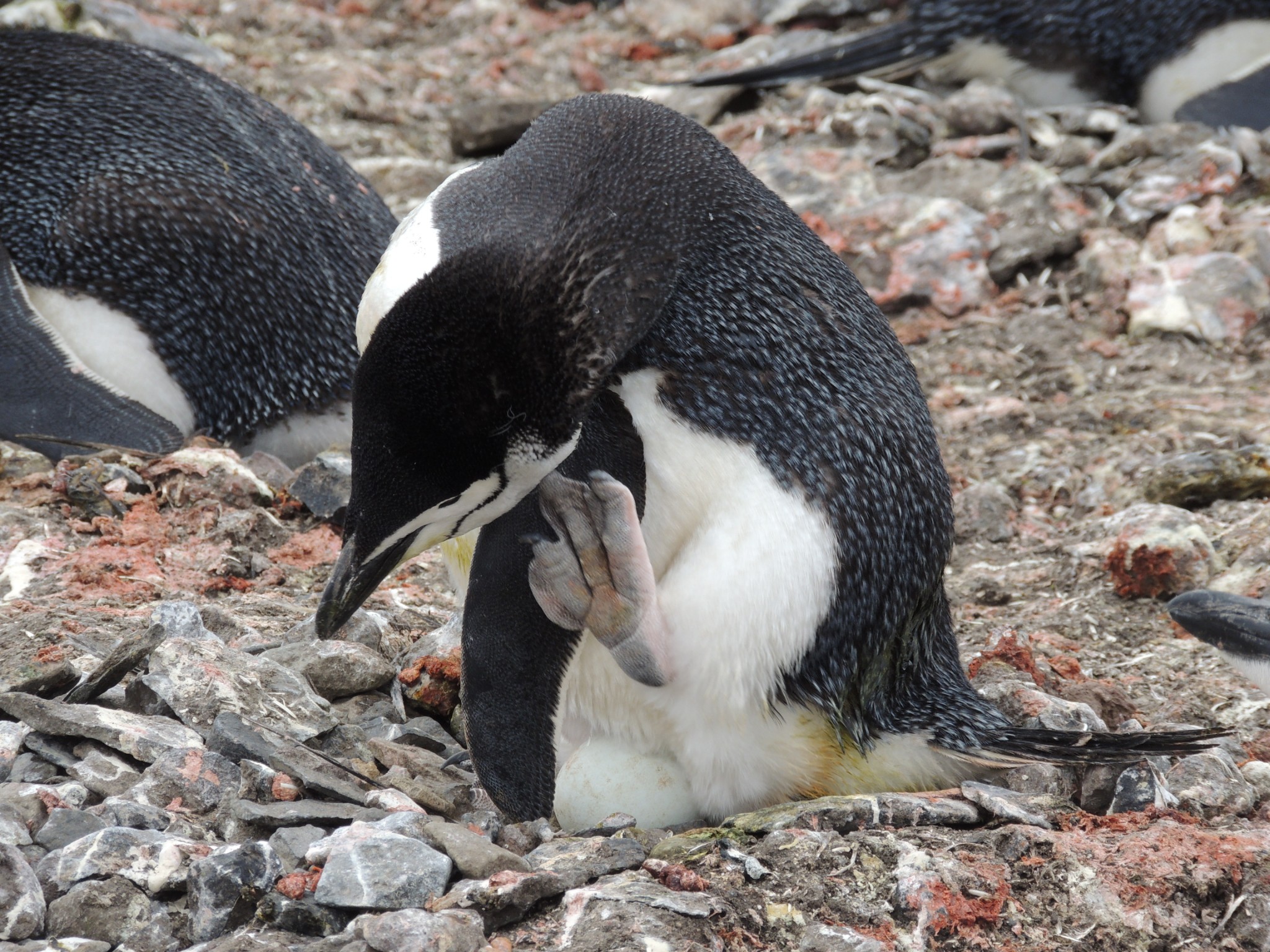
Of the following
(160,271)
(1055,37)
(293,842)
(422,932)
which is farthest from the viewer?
(1055,37)

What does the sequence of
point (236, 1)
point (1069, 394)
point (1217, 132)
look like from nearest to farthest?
1. point (1069, 394)
2. point (1217, 132)
3. point (236, 1)

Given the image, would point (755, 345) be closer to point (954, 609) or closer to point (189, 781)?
point (189, 781)

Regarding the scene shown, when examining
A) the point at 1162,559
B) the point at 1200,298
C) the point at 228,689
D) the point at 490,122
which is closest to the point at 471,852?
the point at 228,689

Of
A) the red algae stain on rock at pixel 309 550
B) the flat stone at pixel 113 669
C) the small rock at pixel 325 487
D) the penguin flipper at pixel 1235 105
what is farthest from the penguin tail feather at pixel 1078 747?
the penguin flipper at pixel 1235 105

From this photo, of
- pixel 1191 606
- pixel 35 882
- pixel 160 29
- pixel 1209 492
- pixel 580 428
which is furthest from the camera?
pixel 160 29

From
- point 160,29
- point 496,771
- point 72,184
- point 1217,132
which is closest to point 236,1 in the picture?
point 160,29

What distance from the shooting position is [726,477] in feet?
6.70

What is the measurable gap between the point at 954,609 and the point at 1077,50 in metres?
3.28

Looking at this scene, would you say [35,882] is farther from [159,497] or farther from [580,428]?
[159,497]

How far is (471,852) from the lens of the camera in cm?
173

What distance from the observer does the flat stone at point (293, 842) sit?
1.71 m

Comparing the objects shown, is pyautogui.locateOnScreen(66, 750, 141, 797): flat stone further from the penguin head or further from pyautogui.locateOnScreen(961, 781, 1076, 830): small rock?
pyautogui.locateOnScreen(961, 781, 1076, 830): small rock

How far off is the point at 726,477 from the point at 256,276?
187cm

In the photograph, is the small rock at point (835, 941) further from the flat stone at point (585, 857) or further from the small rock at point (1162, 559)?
the small rock at point (1162, 559)
